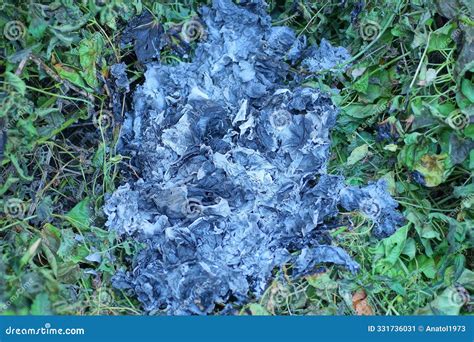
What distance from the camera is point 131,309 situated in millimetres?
1873

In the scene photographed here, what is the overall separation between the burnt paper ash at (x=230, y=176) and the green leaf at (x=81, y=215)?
0.24 feet

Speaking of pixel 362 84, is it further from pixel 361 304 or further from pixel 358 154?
pixel 361 304

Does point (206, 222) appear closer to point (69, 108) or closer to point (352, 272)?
point (352, 272)

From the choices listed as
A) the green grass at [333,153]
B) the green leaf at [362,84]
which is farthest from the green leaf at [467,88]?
the green leaf at [362,84]

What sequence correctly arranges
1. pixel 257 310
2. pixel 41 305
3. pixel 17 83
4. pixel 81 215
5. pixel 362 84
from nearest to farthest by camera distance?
pixel 41 305 → pixel 257 310 → pixel 17 83 → pixel 81 215 → pixel 362 84

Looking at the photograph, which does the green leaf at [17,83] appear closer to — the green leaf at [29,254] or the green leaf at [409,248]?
the green leaf at [29,254]

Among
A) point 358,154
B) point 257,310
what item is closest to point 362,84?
point 358,154

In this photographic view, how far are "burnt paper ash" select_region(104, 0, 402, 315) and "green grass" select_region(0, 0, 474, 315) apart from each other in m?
0.06

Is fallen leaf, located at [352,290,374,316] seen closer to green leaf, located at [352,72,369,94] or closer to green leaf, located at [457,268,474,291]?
green leaf, located at [457,268,474,291]

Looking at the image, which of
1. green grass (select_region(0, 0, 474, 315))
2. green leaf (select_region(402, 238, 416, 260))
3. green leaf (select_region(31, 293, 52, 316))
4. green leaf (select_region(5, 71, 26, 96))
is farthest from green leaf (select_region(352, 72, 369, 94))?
green leaf (select_region(31, 293, 52, 316))

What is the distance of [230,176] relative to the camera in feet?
6.62

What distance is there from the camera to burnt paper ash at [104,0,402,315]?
6.29ft

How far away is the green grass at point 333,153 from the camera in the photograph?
190 centimetres

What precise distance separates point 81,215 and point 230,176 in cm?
48
